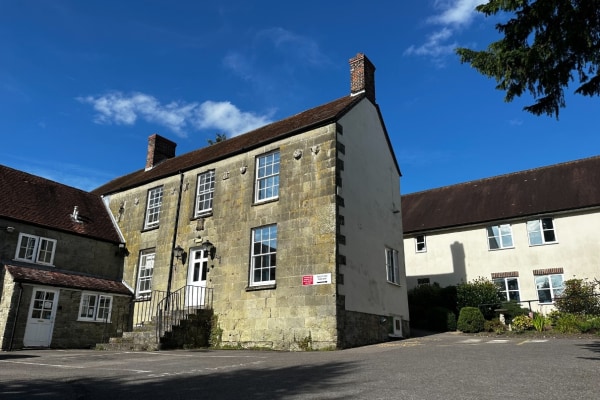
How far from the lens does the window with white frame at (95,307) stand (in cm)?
1803

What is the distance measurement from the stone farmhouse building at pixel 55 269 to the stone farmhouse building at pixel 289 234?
3.50 feet

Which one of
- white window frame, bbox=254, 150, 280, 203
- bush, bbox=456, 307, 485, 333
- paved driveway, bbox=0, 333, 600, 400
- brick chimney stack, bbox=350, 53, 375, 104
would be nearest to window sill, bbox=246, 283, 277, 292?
white window frame, bbox=254, 150, 280, 203

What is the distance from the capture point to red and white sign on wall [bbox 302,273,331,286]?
13.9 metres

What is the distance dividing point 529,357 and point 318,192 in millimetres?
7907

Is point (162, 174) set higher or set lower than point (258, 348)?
higher

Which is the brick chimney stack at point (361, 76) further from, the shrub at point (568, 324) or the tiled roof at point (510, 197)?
the tiled roof at point (510, 197)

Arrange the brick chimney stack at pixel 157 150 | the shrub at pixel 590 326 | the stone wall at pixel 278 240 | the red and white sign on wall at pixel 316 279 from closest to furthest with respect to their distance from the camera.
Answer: the red and white sign on wall at pixel 316 279, the stone wall at pixel 278 240, the shrub at pixel 590 326, the brick chimney stack at pixel 157 150

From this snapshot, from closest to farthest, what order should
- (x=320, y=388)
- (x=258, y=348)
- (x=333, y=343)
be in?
(x=320, y=388) < (x=333, y=343) < (x=258, y=348)

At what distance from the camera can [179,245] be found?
60.6ft

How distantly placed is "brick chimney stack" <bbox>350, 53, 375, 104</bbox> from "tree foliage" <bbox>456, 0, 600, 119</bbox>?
1024 centimetres

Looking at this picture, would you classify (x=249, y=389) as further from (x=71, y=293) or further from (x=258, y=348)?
(x=71, y=293)

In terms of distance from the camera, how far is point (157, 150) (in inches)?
990

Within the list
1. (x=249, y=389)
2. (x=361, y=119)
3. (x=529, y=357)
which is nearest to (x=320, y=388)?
(x=249, y=389)

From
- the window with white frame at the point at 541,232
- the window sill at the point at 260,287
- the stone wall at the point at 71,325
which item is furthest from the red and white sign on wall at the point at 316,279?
the window with white frame at the point at 541,232
